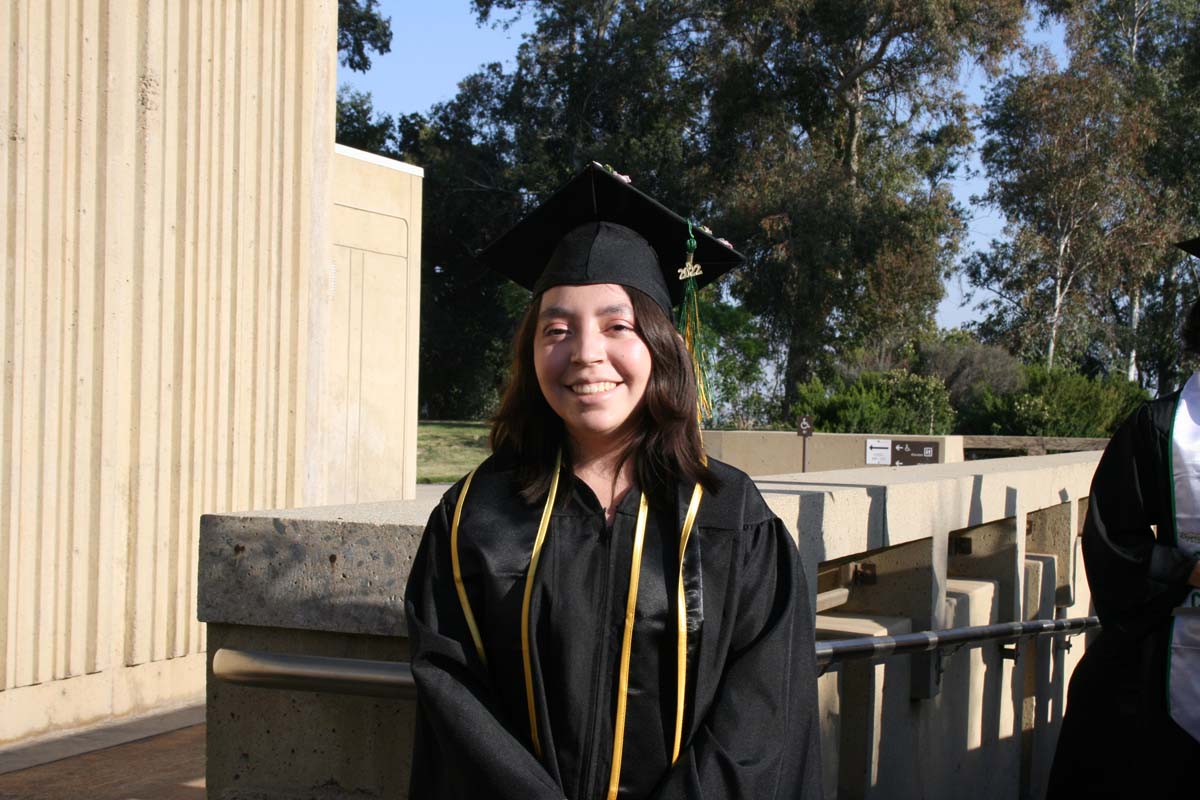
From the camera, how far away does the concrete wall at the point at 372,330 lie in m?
8.88

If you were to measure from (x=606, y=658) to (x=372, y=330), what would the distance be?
727 centimetres

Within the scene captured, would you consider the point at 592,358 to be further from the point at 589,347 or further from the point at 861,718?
the point at 861,718

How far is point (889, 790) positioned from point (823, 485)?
4.00 feet

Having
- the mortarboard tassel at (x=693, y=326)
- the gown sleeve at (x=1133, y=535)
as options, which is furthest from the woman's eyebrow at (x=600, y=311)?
the gown sleeve at (x=1133, y=535)

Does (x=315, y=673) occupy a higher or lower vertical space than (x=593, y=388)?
lower

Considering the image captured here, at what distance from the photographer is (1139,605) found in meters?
3.61

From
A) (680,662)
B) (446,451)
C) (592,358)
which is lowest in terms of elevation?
(446,451)

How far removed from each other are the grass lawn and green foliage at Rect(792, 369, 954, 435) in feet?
20.1

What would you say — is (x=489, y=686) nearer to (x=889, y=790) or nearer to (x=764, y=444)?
(x=889, y=790)

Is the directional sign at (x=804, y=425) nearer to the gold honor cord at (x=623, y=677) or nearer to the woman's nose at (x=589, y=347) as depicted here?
the woman's nose at (x=589, y=347)

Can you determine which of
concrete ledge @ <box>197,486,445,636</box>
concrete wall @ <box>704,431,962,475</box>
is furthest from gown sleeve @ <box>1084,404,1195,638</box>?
concrete wall @ <box>704,431,962,475</box>

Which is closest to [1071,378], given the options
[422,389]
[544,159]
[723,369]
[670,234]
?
[723,369]

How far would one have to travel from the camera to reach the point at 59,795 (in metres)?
5.23

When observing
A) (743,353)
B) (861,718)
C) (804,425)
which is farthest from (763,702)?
(743,353)
